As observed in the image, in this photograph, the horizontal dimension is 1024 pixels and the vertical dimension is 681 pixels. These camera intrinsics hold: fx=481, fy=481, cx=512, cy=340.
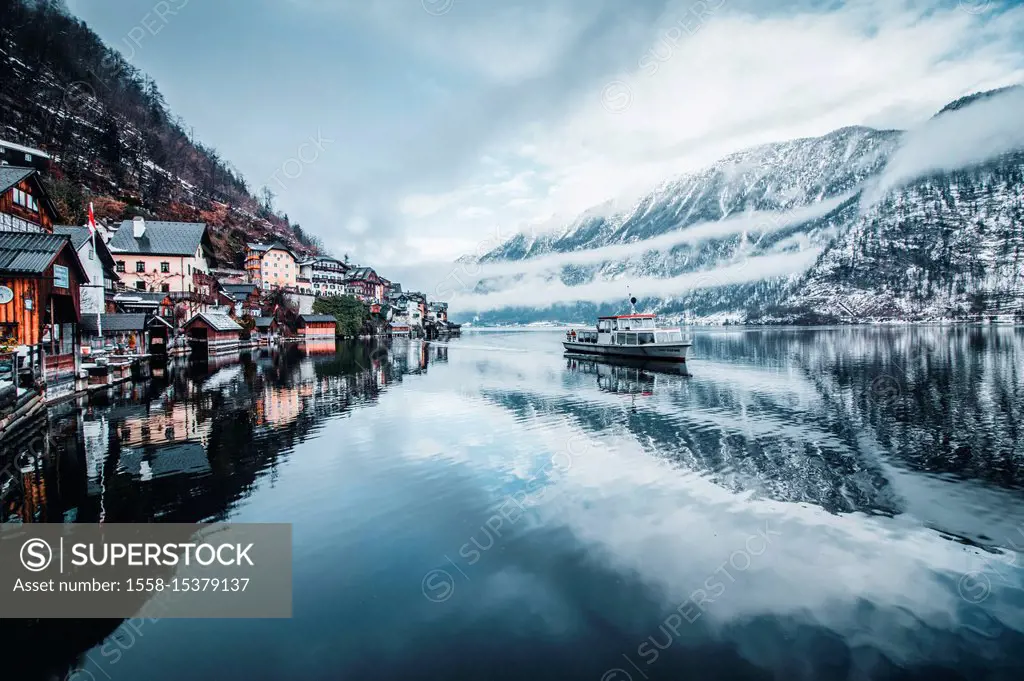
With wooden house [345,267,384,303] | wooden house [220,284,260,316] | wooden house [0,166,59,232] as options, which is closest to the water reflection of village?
wooden house [0,166,59,232]

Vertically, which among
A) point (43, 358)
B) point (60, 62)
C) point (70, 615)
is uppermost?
point (60, 62)

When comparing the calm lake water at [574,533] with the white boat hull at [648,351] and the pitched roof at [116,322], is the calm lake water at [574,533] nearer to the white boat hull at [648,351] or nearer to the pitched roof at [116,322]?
the pitched roof at [116,322]

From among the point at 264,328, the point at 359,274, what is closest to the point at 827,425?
the point at 264,328

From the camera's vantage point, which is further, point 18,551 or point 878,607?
point 18,551

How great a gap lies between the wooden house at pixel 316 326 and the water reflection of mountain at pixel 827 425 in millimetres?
A: 80704

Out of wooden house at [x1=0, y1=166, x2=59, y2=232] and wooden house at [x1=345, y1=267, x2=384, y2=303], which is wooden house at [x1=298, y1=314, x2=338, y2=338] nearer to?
wooden house at [x1=345, y1=267, x2=384, y2=303]

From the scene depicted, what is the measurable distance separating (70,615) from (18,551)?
3.72 meters

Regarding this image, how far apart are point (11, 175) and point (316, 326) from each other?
8155 centimetres

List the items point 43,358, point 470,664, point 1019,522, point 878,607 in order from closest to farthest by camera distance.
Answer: point 470,664 → point 878,607 → point 1019,522 → point 43,358

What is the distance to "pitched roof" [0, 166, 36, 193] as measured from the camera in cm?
3094

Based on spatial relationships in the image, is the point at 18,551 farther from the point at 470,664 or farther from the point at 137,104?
the point at 137,104

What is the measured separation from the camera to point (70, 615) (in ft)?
30.2

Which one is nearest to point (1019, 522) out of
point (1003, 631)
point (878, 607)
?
point (1003, 631)

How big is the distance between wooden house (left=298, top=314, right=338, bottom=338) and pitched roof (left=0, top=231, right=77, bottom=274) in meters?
83.9
